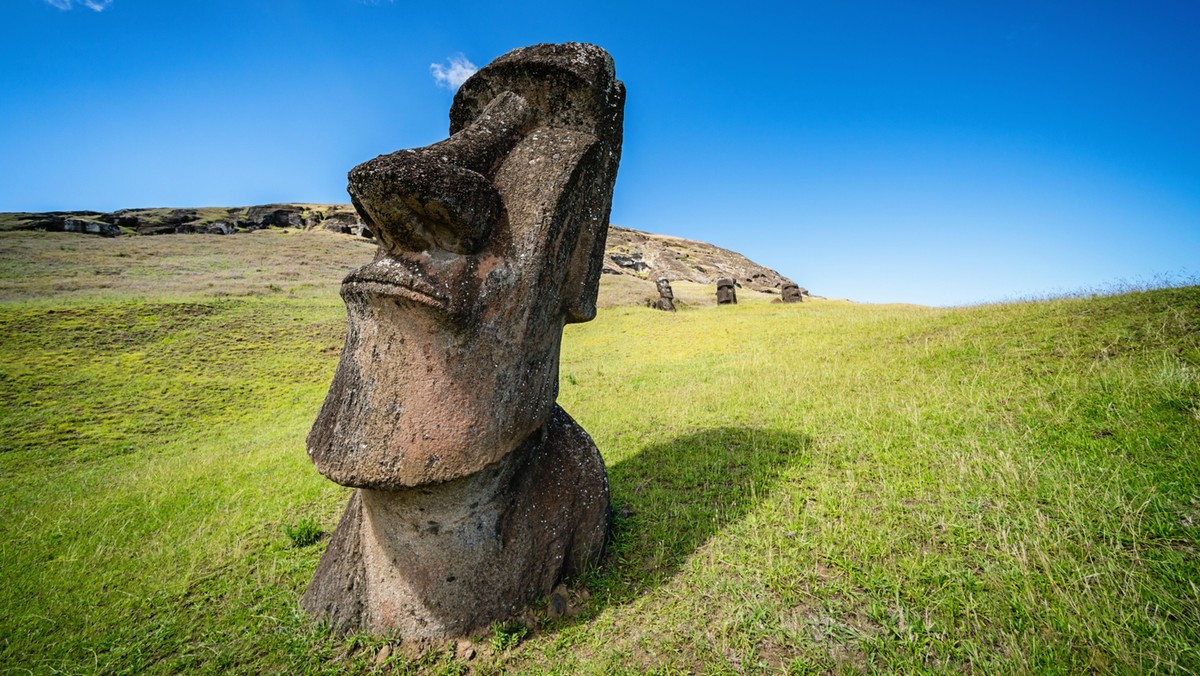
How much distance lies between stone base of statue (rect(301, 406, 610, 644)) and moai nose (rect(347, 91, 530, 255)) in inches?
66.4

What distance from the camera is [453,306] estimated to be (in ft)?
11.2

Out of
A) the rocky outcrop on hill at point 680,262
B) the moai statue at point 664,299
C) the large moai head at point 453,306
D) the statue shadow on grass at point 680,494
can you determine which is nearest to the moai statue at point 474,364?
the large moai head at point 453,306

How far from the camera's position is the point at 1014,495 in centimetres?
414

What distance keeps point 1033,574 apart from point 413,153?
4.89 metres

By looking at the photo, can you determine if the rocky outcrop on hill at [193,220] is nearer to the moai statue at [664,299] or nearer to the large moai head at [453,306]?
the moai statue at [664,299]

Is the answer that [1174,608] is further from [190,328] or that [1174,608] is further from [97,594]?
[190,328]

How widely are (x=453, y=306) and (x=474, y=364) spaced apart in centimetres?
43

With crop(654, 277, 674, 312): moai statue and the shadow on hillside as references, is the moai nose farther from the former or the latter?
crop(654, 277, 674, 312): moai statue

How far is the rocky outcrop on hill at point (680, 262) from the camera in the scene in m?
83.7

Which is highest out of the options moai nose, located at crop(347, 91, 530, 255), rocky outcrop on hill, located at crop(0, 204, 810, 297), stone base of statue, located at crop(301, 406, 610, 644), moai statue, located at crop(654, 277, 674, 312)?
rocky outcrop on hill, located at crop(0, 204, 810, 297)

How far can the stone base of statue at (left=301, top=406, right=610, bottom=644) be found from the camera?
3.80 m

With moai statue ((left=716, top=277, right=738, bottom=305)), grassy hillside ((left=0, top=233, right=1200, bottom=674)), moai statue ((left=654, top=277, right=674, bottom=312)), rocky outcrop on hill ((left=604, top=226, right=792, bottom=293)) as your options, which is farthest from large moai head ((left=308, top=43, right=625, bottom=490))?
rocky outcrop on hill ((left=604, top=226, right=792, bottom=293))

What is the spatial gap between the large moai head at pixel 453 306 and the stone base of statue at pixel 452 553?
15.1 inches

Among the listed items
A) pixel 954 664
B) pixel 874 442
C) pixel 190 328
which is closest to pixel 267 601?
pixel 954 664
